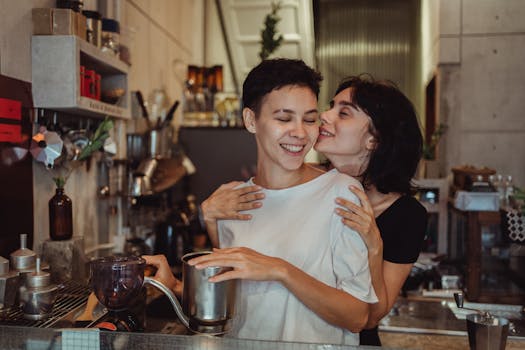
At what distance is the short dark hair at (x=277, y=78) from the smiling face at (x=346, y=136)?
0.96 ft

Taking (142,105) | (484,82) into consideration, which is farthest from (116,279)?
(484,82)

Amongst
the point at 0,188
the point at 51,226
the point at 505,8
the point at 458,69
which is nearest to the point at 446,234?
the point at 458,69

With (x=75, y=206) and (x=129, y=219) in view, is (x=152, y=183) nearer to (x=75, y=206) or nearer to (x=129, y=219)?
(x=129, y=219)

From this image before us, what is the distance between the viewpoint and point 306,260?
134 cm

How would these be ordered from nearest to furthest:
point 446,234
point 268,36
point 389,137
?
point 389,137 < point 446,234 < point 268,36

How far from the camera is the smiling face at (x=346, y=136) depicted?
173cm

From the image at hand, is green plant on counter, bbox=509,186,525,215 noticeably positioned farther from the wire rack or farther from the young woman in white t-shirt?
the wire rack

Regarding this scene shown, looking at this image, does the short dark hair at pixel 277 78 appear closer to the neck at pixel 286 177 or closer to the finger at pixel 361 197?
the neck at pixel 286 177

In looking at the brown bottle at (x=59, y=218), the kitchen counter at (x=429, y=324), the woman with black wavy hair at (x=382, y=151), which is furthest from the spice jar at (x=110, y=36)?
the kitchen counter at (x=429, y=324)

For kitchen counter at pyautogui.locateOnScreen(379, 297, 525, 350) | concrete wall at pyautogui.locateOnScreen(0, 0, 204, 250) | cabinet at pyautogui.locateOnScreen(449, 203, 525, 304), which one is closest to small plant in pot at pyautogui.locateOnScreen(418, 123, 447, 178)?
cabinet at pyautogui.locateOnScreen(449, 203, 525, 304)

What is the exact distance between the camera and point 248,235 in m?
1.46

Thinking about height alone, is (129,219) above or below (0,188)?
below

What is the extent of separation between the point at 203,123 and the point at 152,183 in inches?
46.9

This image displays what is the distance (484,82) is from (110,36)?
2.69m
